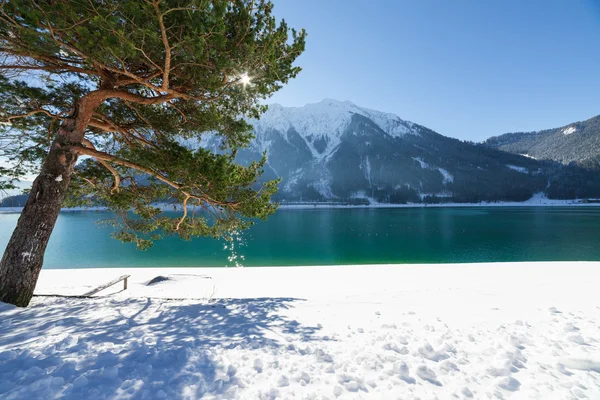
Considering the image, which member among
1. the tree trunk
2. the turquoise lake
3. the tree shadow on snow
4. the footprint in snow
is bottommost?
the turquoise lake

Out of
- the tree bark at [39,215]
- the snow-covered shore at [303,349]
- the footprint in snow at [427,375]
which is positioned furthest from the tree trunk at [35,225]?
the footprint in snow at [427,375]

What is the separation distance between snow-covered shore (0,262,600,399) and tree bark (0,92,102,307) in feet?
1.59

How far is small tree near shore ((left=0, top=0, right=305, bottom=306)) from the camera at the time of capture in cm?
414

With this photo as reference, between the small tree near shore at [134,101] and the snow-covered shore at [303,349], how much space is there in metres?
2.33

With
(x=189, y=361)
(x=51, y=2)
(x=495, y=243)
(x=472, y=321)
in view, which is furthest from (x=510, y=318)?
(x=495, y=243)

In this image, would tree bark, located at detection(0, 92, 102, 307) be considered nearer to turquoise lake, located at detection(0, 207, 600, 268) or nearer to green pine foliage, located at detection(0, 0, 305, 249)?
green pine foliage, located at detection(0, 0, 305, 249)

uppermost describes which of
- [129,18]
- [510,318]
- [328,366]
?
[129,18]

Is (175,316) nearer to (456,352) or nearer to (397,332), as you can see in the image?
(397,332)

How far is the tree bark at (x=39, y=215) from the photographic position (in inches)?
200

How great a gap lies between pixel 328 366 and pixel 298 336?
42.1 inches

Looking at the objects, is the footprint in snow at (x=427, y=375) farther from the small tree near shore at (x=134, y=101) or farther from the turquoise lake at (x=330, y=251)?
the turquoise lake at (x=330, y=251)

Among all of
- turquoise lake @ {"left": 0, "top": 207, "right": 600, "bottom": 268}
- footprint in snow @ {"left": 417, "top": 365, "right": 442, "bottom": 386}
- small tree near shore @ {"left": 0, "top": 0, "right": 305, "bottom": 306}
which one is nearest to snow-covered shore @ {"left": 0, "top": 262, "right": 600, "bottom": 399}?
footprint in snow @ {"left": 417, "top": 365, "right": 442, "bottom": 386}

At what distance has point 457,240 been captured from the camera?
132ft

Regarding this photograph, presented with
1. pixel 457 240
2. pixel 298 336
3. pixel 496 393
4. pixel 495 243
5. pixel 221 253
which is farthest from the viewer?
pixel 457 240
